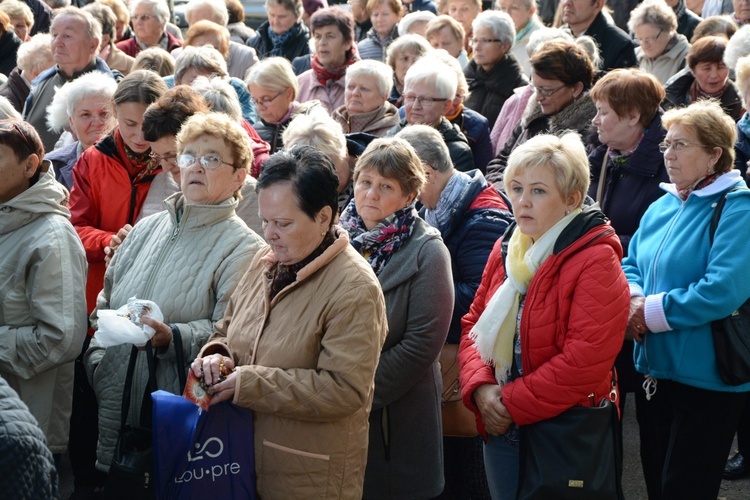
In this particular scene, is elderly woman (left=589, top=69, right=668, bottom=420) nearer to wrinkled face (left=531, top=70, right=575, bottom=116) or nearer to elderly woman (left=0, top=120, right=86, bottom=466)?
wrinkled face (left=531, top=70, right=575, bottom=116)

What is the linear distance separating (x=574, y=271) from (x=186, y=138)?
1.62 meters

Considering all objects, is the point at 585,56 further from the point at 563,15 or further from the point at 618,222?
the point at 563,15

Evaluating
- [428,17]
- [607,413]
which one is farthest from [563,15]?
[607,413]

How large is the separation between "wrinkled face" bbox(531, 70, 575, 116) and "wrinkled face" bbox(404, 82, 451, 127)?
0.56m

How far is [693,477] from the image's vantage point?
4059mm

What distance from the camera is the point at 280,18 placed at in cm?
920

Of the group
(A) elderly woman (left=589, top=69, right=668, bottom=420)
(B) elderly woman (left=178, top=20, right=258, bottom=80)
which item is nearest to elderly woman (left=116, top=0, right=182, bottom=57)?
(B) elderly woman (left=178, top=20, right=258, bottom=80)

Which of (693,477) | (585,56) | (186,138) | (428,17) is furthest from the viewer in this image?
(428,17)

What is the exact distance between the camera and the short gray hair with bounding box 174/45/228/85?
639 centimetres

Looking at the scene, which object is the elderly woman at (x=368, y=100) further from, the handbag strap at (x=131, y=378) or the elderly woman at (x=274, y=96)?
the handbag strap at (x=131, y=378)

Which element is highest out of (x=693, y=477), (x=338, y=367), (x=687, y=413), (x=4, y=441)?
(x=4, y=441)

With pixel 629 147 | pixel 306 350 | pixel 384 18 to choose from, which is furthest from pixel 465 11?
pixel 306 350

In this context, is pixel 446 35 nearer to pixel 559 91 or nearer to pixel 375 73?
pixel 375 73

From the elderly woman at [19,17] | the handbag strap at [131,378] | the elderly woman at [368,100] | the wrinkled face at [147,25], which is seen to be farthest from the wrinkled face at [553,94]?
the elderly woman at [19,17]
